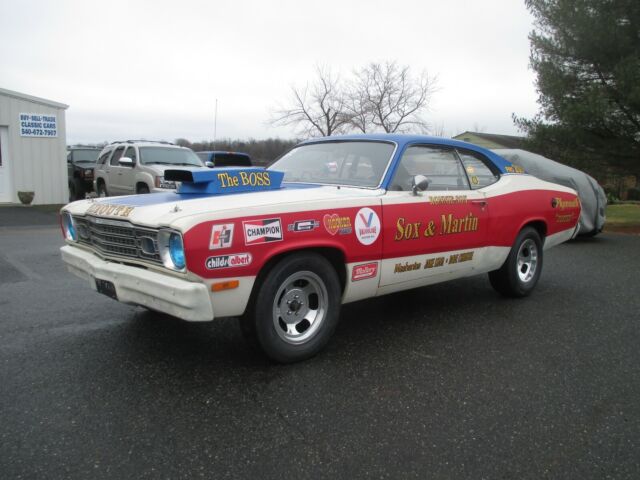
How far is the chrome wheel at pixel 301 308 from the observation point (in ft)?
10.8

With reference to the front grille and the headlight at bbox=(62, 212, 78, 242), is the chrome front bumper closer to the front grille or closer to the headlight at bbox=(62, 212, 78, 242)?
the front grille

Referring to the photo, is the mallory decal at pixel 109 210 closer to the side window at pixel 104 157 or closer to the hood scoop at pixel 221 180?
the hood scoop at pixel 221 180

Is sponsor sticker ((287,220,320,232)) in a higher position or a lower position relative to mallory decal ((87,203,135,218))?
lower

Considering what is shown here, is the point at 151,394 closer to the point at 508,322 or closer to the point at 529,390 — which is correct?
the point at 529,390

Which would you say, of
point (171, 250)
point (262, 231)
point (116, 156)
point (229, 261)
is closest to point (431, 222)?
point (262, 231)

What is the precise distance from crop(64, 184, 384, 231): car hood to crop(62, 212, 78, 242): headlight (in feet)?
0.24

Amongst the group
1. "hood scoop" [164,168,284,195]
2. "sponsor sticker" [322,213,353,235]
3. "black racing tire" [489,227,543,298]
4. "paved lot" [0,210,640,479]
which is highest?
"hood scoop" [164,168,284,195]

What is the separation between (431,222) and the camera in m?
4.00

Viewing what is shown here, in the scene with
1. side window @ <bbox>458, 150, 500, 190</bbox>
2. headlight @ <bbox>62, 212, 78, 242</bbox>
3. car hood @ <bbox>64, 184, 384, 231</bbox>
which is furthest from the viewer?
side window @ <bbox>458, 150, 500, 190</bbox>

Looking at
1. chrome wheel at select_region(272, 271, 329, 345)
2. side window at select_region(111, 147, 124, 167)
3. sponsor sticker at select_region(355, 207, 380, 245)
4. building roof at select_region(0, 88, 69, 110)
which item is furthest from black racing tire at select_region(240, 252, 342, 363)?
building roof at select_region(0, 88, 69, 110)

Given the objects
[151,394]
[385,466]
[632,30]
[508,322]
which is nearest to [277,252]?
[151,394]

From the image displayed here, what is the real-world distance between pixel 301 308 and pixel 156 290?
38.6 inches

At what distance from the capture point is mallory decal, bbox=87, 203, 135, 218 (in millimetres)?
3219

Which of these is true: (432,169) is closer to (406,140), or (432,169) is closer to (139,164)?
(406,140)
